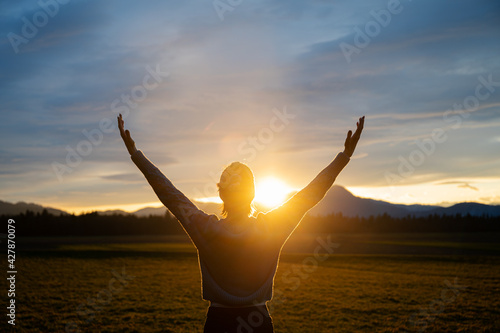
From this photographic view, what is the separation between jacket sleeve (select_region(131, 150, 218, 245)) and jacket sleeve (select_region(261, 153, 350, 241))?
1.18 ft

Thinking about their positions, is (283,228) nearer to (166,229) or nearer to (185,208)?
(185,208)

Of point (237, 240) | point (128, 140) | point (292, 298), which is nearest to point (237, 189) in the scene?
point (237, 240)

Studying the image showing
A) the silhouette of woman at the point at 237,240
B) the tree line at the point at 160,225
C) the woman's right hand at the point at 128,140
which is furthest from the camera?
the tree line at the point at 160,225

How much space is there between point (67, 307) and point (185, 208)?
13.4 meters

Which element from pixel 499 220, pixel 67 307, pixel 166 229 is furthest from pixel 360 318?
pixel 499 220

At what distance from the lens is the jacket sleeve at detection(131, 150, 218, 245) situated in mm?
2277

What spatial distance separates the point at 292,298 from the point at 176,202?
14.4m

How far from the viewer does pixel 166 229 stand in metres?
79.6

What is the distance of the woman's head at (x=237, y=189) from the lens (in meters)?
2.34

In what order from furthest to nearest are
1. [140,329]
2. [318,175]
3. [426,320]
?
[426,320] → [140,329] → [318,175]

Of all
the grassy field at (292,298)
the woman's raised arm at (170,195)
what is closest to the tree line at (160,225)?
the grassy field at (292,298)

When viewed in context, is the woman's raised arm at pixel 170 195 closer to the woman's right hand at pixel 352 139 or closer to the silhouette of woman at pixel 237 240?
the silhouette of woman at pixel 237 240

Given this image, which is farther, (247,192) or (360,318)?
(360,318)

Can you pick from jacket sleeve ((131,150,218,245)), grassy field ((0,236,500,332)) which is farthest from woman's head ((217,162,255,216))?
grassy field ((0,236,500,332))
